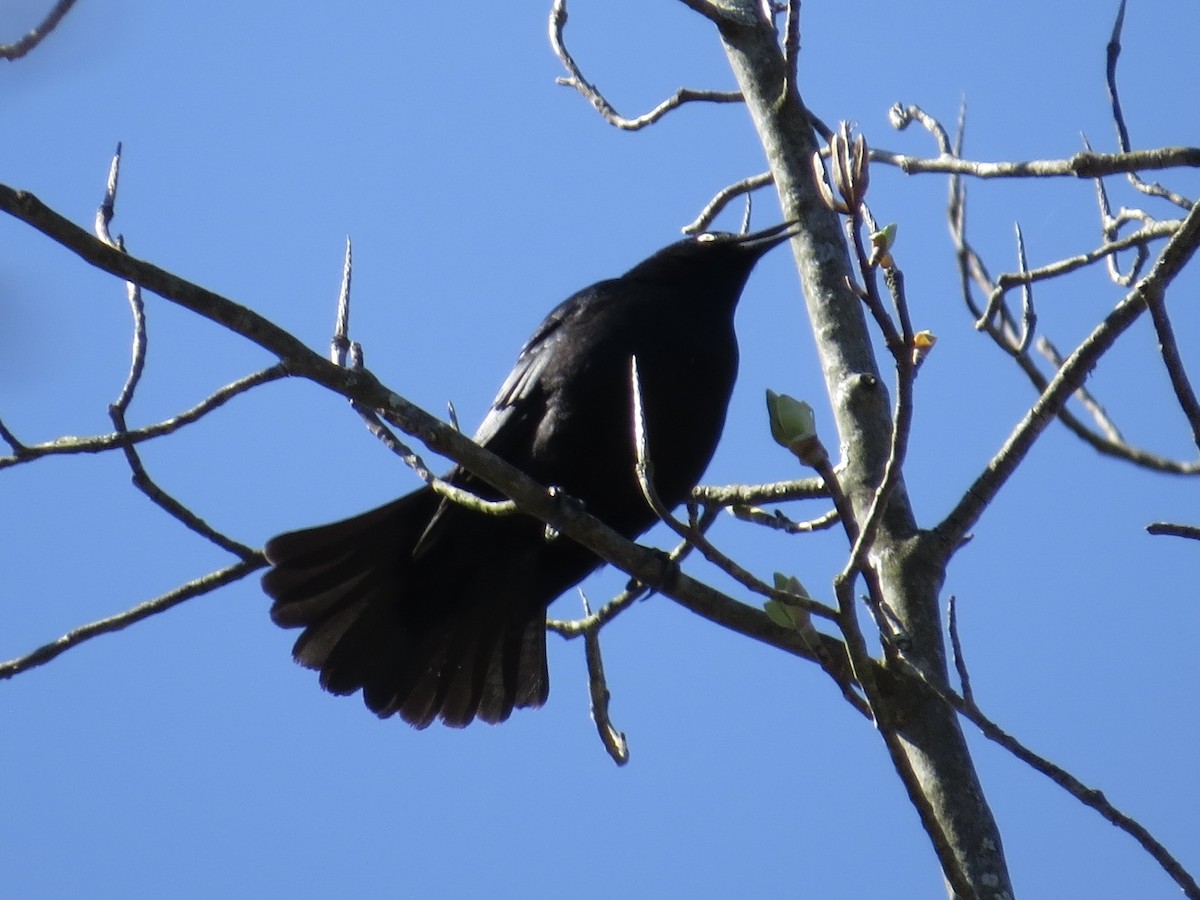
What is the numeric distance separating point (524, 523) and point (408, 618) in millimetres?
632

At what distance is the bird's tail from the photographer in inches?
181

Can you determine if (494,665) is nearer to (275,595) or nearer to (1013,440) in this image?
(275,595)

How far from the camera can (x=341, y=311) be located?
3.35 meters

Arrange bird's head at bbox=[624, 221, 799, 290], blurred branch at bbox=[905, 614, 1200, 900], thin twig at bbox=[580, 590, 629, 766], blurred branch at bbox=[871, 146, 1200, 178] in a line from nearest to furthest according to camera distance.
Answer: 1. blurred branch at bbox=[905, 614, 1200, 900]
2. blurred branch at bbox=[871, 146, 1200, 178]
3. thin twig at bbox=[580, 590, 629, 766]
4. bird's head at bbox=[624, 221, 799, 290]

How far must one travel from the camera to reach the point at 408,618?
15.9 feet

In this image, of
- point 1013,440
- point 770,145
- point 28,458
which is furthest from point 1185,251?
point 28,458

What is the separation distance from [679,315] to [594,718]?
Result: 4.66 feet

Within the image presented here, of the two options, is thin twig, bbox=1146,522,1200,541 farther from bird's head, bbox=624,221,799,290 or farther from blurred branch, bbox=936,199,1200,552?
bird's head, bbox=624,221,799,290

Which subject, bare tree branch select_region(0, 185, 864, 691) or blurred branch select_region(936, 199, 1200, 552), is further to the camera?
blurred branch select_region(936, 199, 1200, 552)

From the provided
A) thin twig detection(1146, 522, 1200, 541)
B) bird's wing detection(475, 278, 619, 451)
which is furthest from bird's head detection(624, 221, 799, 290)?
thin twig detection(1146, 522, 1200, 541)

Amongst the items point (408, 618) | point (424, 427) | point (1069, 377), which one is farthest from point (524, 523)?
point (1069, 377)

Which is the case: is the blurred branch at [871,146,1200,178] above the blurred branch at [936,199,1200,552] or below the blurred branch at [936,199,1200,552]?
above

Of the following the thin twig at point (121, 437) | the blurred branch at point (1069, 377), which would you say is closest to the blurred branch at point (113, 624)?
the thin twig at point (121, 437)

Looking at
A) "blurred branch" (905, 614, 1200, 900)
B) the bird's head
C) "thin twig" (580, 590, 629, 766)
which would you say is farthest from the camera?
the bird's head
